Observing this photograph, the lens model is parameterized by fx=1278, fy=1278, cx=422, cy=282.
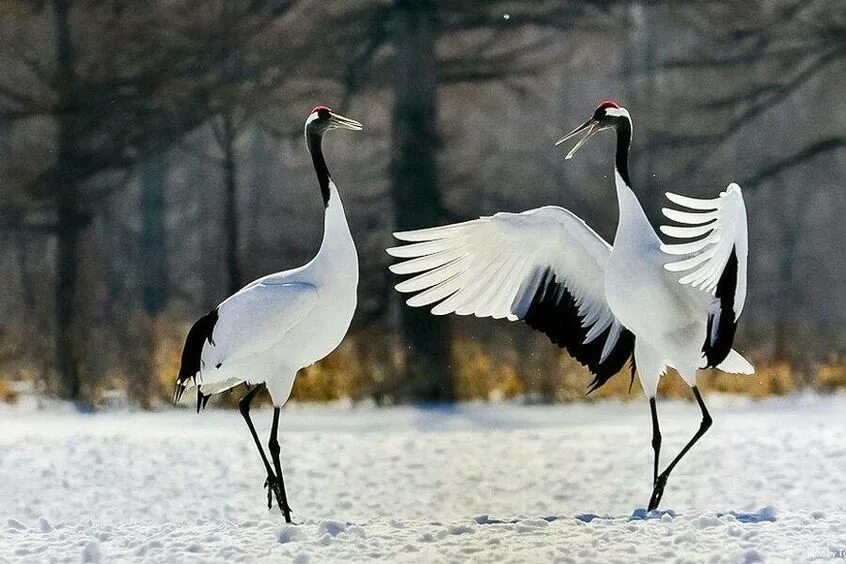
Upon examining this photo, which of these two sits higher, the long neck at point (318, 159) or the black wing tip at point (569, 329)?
the long neck at point (318, 159)

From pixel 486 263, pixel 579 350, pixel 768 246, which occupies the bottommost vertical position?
pixel 579 350

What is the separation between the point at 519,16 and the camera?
12367 millimetres

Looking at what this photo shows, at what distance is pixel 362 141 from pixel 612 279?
25.9 ft

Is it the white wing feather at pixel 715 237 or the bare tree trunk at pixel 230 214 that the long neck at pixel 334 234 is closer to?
the white wing feather at pixel 715 237

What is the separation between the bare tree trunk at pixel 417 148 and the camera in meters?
11.9

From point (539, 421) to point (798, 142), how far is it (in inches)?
300

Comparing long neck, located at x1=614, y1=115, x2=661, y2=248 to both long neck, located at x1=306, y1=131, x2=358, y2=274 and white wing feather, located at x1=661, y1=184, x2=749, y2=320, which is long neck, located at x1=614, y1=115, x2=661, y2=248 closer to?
white wing feather, located at x1=661, y1=184, x2=749, y2=320

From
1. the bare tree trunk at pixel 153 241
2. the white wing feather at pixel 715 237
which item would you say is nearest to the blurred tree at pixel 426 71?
the bare tree trunk at pixel 153 241

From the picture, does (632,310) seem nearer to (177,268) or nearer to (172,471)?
(172,471)

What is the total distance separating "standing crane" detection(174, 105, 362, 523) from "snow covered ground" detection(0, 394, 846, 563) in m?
0.66

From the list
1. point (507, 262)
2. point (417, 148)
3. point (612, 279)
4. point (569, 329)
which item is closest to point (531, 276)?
point (507, 262)

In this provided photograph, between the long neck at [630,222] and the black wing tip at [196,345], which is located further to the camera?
the black wing tip at [196,345]

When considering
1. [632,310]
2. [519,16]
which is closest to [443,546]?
[632,310]

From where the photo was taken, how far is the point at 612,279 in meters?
5.59
